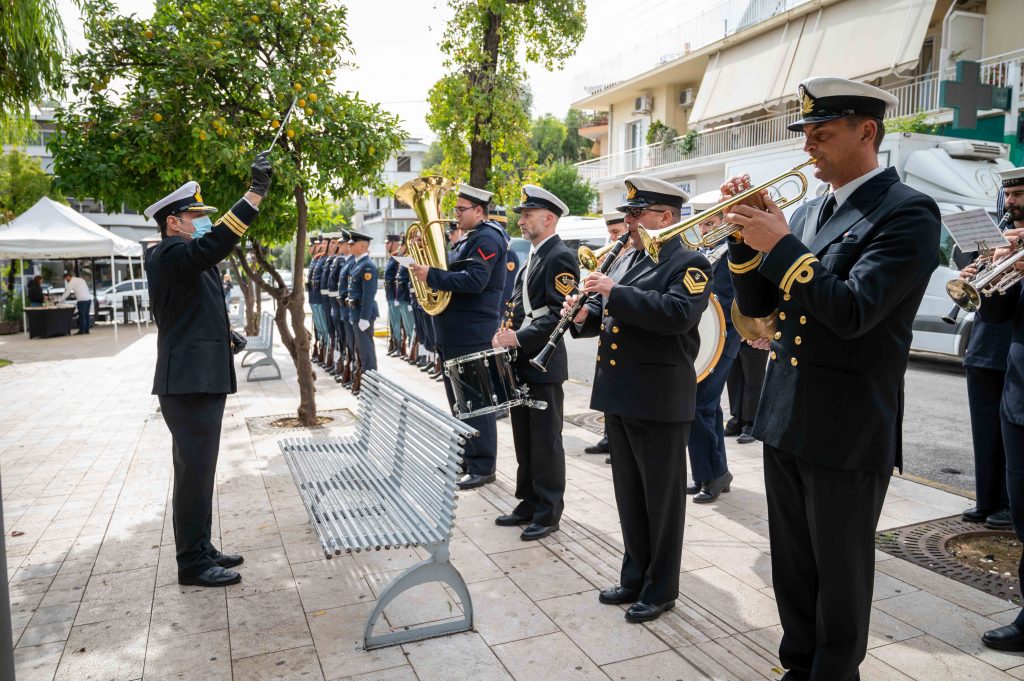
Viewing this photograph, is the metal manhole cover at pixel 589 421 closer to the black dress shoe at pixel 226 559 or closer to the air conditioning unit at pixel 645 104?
the black dress shoe at pixel 226 559

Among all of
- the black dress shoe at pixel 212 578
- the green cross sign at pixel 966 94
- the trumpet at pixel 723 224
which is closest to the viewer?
the trumpet at pixel 723 224

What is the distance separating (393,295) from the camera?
13.7 m

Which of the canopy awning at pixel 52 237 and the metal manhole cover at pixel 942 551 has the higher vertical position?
the canopy awning at pixel 52 237

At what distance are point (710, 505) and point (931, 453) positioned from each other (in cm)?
287

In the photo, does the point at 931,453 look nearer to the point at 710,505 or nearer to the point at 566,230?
the point at 710,505

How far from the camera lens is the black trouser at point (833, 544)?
262 centimetres

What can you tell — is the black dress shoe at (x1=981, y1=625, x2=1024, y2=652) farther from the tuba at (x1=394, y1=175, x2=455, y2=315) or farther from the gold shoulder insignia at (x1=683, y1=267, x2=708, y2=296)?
the tuba at (x1=394, y1=175, x2=455, y2=315)

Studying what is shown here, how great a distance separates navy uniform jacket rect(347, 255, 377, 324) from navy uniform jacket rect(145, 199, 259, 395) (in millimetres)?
5912

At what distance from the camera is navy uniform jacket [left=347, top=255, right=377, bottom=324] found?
33.8ft

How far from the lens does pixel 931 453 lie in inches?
277

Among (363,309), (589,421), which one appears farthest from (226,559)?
(363,309)

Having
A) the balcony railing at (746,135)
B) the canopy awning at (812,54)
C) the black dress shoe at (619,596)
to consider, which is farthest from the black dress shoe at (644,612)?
the canopy awning at (812,54)

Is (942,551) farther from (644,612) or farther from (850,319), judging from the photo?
(850,319)

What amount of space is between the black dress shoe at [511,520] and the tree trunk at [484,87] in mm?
6190
